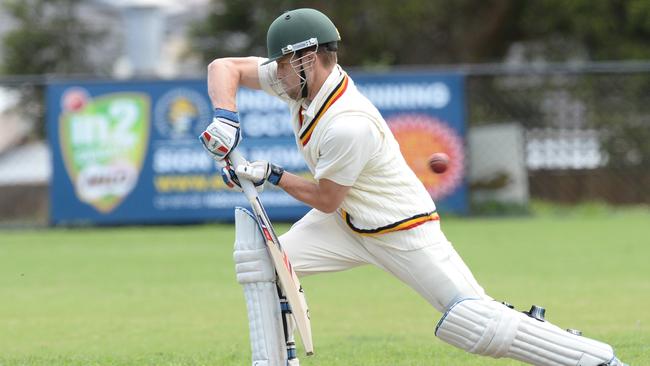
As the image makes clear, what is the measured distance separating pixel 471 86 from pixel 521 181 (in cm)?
153

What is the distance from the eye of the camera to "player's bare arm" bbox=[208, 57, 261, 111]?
5.87 metres

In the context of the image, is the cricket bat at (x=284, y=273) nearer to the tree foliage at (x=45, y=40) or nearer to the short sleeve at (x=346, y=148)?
the short sleeve at (x=346, y=148)

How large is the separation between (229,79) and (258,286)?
1.10 meters

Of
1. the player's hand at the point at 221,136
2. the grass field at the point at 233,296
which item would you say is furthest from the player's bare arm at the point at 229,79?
the grass field at the point at 233,296

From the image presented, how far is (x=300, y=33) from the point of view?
18.2 feet

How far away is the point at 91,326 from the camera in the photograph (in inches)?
344

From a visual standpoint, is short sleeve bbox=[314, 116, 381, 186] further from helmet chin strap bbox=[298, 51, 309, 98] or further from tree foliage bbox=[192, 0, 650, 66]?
tree foliage bbox=[192, 0, 650, 66]

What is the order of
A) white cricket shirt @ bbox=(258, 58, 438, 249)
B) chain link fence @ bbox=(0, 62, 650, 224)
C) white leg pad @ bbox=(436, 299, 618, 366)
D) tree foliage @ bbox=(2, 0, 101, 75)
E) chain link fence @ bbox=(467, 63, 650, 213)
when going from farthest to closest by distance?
tree foliage @ bbox=(2, 0, 101, 75) < chain link fence @ bbox=(467, 63, 650, 213) < chain link fence @ bbox=(0, 62, 650, 224) < white cricket shirt @ bbox=(258, 58, 438, 249) < white leg pad @ bbox=(436, 299, 618, 366)

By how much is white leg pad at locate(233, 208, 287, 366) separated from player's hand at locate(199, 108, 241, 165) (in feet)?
0.96

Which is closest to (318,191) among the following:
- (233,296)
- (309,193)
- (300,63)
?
(309,193)

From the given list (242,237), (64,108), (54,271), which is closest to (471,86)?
(64,108)

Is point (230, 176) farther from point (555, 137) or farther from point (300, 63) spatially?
point (555, 137)

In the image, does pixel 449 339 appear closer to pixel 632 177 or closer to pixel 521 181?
pixel 521 181

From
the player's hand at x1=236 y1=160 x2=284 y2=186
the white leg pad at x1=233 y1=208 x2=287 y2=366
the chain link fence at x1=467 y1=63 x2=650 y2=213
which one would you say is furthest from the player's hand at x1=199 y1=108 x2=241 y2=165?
the chain link fence at x1=467 y1=63 x2=650 y2=213
